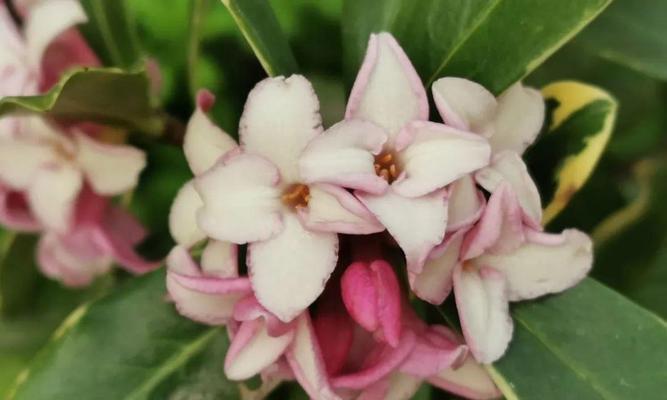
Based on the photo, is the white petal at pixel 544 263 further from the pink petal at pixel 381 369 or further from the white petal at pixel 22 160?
the white petal at pixel 22 160

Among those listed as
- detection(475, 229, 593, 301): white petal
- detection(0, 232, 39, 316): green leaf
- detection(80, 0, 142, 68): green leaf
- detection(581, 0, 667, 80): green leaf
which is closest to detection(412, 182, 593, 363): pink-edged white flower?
detection(475, 229, 593, 301): white petal

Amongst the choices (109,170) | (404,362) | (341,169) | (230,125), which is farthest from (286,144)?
(230,125)

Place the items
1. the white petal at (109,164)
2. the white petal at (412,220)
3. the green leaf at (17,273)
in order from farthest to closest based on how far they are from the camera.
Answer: the green leaf at (17,273) → the white petal at (109,164) → the white petal at (412,220)

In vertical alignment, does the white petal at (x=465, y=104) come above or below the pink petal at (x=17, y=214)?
above

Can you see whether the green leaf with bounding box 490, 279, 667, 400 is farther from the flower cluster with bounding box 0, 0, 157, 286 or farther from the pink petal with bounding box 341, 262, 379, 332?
the flower cluster with bounding box 0, 0, 157, 286

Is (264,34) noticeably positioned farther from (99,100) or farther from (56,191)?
(56,191)

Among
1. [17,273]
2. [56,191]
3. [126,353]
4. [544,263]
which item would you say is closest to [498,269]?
[544,263]

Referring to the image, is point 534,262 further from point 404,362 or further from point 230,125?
point 230,125

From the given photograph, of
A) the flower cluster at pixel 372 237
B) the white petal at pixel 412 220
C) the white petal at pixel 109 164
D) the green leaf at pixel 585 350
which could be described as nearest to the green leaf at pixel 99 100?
the white petal at pixel 109 164
